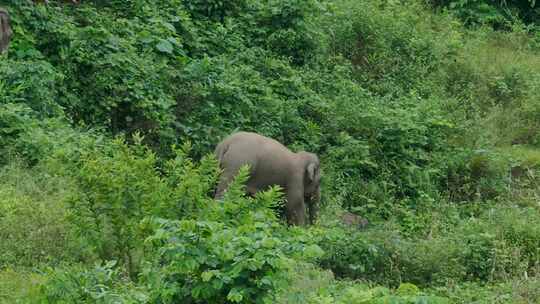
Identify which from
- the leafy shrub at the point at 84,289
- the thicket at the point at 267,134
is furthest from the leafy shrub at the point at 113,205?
the leafy shrub at the point at 84,289

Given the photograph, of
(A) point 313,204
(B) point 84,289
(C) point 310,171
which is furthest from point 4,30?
(B) point 84,289

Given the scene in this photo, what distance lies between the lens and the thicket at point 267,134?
23.8 feet

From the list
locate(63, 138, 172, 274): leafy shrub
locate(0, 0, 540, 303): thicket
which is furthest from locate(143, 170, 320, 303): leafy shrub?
locate(63, 138, 172, 274): leafy shrub

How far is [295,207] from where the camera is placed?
37.5 feet

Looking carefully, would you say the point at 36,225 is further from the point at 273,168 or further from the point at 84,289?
the point at 273,168

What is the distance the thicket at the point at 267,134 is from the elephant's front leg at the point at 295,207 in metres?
0.28

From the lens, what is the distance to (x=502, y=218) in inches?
454

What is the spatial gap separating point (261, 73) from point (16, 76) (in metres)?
4.07

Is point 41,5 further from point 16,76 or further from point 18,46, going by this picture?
point 16,76

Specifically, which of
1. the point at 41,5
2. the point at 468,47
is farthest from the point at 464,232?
the point at 468,47

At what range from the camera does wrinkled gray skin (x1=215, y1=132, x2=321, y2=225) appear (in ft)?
36.1

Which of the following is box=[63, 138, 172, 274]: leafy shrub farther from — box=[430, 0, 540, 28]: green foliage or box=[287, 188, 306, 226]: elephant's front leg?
box=[430, 0, 540, 28]: green foliage

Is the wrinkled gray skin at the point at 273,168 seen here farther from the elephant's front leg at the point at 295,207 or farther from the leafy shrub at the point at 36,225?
the leafy shrub at the point at 36,225

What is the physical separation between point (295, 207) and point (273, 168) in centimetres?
47
